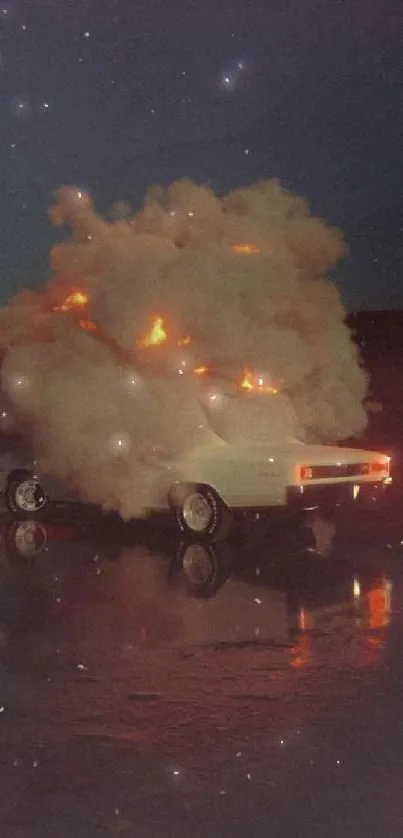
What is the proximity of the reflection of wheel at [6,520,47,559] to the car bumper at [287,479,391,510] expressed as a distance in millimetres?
2766

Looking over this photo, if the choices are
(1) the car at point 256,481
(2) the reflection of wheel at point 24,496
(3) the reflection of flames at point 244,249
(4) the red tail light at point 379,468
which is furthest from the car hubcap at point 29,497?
(4) the red tail light at point 379,468

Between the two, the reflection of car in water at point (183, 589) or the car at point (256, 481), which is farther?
the car at point (256, 481)

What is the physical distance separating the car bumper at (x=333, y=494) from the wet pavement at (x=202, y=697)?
74cm

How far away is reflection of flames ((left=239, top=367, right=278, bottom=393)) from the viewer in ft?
47.1

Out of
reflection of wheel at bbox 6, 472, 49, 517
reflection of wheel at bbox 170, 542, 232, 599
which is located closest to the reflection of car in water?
reflection of wheel at bbox 170, 542, 232, 599

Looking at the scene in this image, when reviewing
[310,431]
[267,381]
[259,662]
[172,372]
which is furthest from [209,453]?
[259,662]

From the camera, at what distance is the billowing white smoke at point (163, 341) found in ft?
43.3

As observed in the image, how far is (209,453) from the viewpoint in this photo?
12375 mm

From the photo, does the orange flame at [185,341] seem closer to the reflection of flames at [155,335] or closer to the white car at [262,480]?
the reflection of flames at [155,335]

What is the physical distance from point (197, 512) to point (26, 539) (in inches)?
81.2

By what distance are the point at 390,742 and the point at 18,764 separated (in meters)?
1.73

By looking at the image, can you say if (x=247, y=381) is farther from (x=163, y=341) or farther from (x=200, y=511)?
(x=200, y=511)

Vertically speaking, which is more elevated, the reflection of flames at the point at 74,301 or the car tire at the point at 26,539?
the reflection of flames at the point at 74,301

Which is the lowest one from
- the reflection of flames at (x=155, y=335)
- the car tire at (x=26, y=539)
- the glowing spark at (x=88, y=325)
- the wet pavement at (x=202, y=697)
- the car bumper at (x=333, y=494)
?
the wet pavement at (x=202, y=697)
